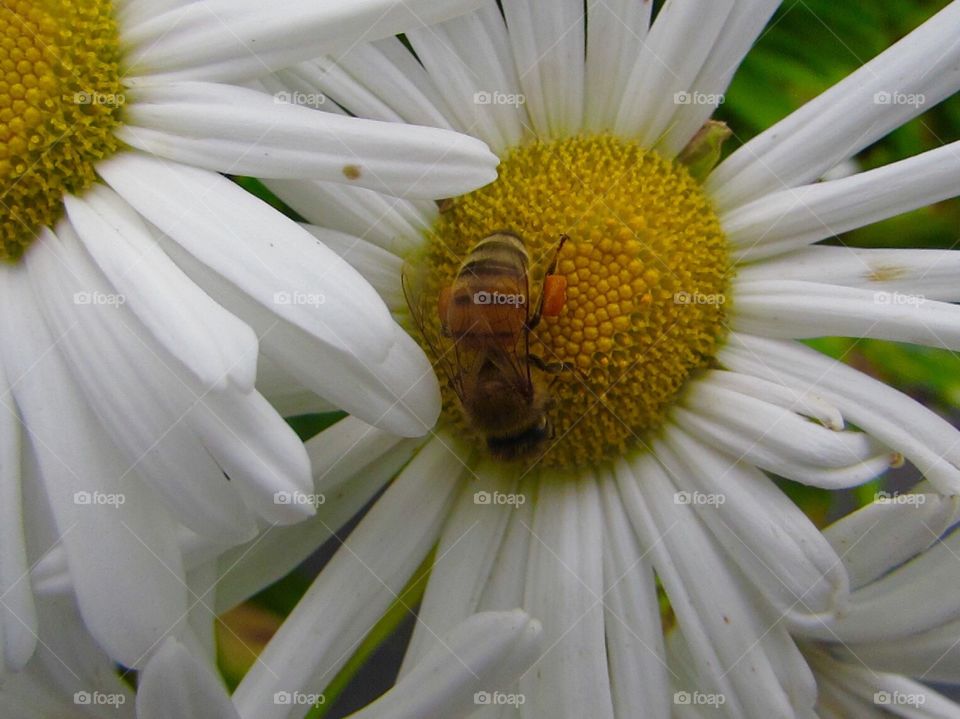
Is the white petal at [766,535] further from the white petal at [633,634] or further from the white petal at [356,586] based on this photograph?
the white petal at [356,586]

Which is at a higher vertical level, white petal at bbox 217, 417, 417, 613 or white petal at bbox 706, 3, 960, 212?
white petal at bbox 706, 3, 960, 212

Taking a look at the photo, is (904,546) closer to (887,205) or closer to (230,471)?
(887,205)

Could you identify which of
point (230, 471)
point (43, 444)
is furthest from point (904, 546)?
point (43, 444)

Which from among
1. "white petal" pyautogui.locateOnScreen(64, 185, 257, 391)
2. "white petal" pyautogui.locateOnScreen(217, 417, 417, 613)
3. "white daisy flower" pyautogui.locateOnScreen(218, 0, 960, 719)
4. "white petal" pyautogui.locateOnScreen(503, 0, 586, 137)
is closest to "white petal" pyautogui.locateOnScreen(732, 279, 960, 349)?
"white daisy flower" pyautogui.locateOnScreen(218, 0, 960, 719)

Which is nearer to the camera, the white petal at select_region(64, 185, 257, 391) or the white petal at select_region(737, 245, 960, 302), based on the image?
the white petal at select_region(64, 185, 257, 391)

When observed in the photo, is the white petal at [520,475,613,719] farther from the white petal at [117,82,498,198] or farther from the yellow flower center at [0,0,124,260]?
the yellow flower center at [0,0,124,260]

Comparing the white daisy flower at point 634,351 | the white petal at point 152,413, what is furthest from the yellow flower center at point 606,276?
the white petal at point 152,413

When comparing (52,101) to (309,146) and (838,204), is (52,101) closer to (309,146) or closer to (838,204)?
(309,146)
